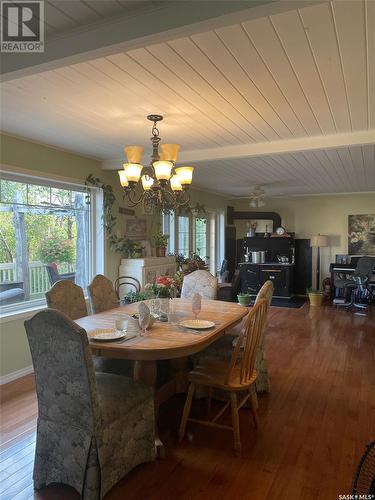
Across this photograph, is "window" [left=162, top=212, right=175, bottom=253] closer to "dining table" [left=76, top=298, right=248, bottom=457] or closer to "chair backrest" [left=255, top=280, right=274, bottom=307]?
"dining table" [left=76, top=298, right=248, bottom=457]

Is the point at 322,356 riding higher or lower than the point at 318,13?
lower

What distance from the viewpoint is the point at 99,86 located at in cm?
232

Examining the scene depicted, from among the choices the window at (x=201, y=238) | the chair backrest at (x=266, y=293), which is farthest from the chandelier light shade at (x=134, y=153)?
the window at (x=201, y=238)

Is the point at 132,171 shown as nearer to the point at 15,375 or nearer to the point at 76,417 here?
the point at 76,417

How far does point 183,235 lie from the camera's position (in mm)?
6785

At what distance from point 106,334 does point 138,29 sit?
1.67 meters

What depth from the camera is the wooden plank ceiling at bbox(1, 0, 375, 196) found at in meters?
1.69

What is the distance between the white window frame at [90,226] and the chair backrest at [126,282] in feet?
0.91

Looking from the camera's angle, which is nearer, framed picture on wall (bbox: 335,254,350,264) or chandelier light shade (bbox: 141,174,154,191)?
chandelier light shade (bbox: 141,174,154,191)

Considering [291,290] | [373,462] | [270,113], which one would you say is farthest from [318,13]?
[291,290]

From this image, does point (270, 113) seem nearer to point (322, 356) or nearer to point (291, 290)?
point (322, 356)

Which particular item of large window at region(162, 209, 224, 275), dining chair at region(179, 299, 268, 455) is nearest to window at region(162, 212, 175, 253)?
large window at region(162, 209, 224, 275)

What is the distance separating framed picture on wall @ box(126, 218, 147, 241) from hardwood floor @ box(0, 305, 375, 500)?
2321mm

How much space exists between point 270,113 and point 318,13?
1.22 meters
